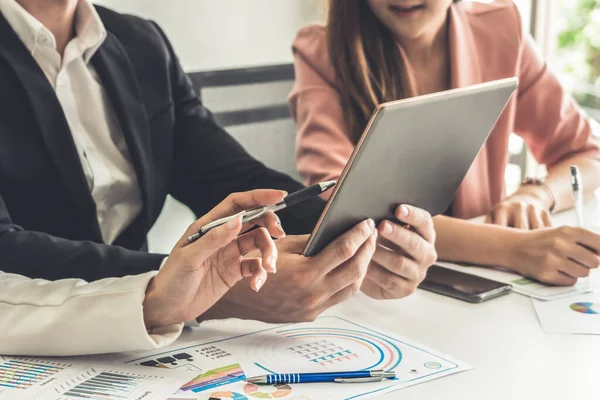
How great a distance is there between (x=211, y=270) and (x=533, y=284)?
532 mm

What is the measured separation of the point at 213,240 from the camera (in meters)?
0.78

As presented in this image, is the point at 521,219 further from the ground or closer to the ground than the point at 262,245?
closer to the ground

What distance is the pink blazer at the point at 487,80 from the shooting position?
1531 millimetres

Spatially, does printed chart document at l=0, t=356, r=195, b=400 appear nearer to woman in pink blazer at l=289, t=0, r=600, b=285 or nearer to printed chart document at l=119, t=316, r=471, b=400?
printed chart document at l=119, t=316, r=471, b=400

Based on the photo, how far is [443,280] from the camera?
1141 mm

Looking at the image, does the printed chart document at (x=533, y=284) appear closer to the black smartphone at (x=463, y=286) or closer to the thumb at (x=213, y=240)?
the black smartphone at (x=463, y=286)

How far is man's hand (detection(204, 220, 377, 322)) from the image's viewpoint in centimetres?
90

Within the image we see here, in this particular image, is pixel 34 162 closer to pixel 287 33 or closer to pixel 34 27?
pixel 34 27

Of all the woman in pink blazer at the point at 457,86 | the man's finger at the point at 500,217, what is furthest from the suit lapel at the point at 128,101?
the man's finger at the point at 500,217

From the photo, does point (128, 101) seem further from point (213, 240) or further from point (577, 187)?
point (577, 187)

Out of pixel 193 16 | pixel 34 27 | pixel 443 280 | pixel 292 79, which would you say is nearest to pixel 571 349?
pixel 443 280

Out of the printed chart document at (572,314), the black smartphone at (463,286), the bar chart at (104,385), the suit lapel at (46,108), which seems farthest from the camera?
the suit lapel at (46,108)

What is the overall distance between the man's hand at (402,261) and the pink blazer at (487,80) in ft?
1.52

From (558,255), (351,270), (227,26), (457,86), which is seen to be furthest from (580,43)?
(351,270)
